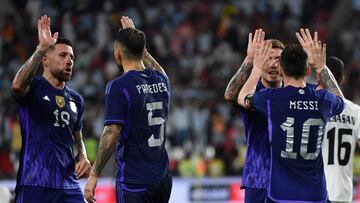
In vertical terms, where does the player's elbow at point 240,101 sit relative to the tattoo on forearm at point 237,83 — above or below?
below

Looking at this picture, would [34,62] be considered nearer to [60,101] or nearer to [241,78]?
[60,101]

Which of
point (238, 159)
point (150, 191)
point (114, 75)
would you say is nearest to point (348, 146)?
point (150, 191)

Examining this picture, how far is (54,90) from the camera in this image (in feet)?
30.7

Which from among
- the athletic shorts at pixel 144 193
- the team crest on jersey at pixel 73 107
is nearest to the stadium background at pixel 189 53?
the team crest on jersey at pixel 73 107

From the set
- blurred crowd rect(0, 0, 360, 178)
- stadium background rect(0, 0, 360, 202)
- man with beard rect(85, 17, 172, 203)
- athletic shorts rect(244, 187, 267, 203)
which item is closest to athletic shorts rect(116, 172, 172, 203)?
man with beard rect(85, 17, 172, 203)

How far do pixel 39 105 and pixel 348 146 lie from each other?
11.3 feet

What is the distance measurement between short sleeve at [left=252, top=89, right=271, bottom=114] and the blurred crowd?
11.2 metres

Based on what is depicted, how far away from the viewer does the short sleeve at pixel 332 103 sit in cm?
851

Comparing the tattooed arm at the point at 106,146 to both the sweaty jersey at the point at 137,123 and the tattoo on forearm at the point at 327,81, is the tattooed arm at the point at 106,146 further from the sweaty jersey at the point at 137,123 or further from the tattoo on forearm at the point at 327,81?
the tattoo on forearm at the point at 327,81

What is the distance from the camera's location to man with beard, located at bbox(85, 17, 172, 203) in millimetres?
8648

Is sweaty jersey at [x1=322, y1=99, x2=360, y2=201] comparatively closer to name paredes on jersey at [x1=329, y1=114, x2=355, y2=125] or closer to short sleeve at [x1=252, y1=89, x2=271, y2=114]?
name paredes on jersey at [x1=329, y1=114, x2=355, y2=125]

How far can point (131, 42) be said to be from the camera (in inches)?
346

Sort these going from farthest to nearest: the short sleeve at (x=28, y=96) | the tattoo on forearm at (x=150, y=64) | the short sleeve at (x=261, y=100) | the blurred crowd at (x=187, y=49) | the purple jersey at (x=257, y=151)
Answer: the blurred crowd at (x=187, y=49)
the tattoo on forearm at (x=150, y=64)
the purple jersey at (x=257, y=151)
the short sleeve at (x=28, y=96)
the short sleeve at (x=261, y=100)

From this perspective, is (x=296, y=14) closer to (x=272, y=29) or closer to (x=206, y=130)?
(x=272, y=29)
